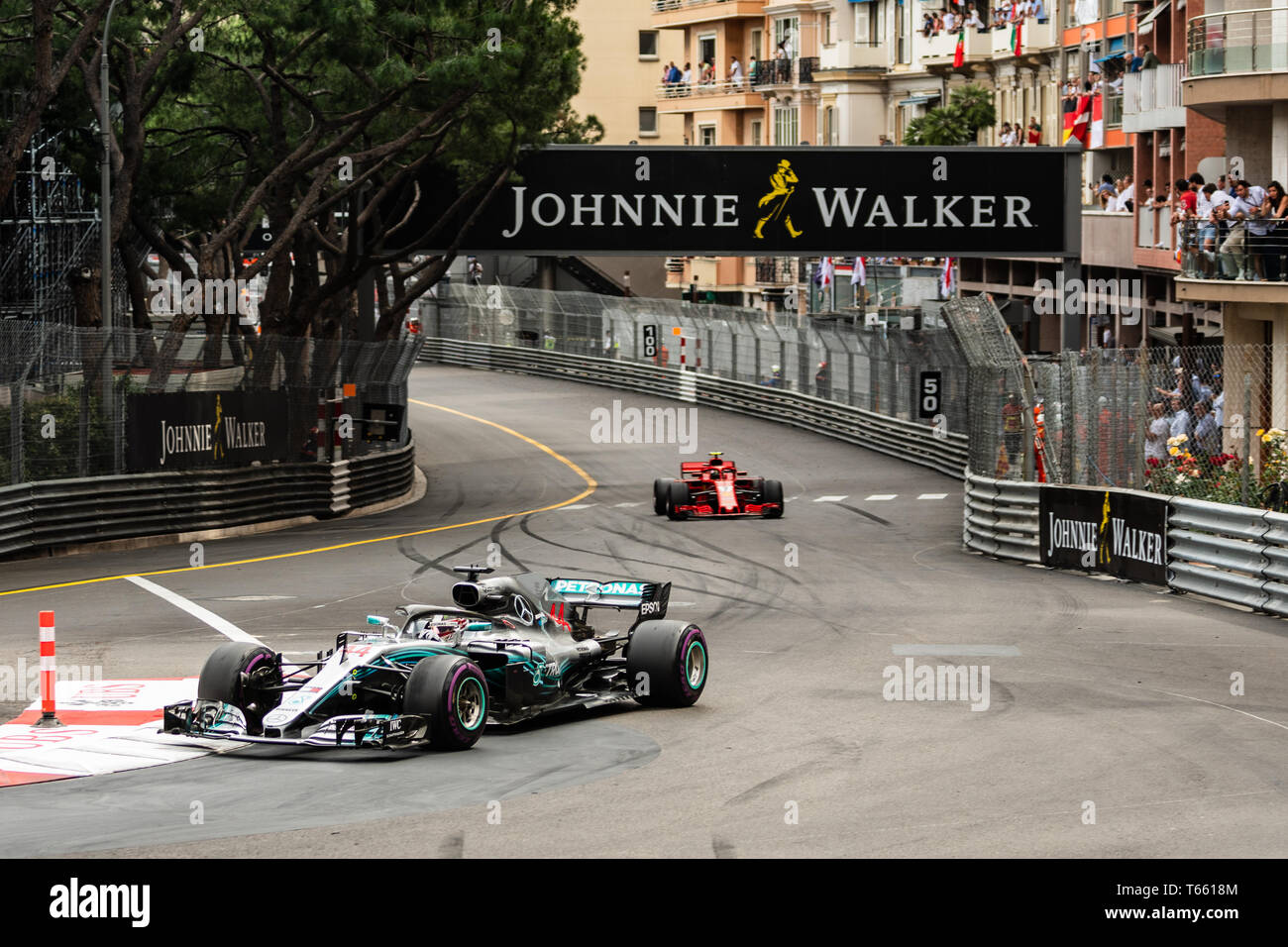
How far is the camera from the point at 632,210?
3922cm

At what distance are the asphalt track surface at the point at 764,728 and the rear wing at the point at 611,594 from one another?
0.89 m

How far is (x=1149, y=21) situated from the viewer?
43.8m

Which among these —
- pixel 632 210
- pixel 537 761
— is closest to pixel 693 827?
pixel 537 761

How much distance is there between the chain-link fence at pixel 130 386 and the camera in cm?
2647

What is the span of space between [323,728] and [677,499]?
1916 centimetres

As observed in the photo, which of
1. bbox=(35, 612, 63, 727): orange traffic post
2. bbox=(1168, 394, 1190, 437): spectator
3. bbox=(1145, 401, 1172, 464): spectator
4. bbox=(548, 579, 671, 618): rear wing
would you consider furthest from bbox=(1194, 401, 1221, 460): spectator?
bbox=(35, 612, 63, 727): orange traffic post

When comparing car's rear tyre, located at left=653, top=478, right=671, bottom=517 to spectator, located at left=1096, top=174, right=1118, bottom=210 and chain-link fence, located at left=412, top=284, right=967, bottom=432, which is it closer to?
chain-link fence, located at left=412, top=284, right=967, bottom=432

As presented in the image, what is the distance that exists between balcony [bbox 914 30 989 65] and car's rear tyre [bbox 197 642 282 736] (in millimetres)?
48462

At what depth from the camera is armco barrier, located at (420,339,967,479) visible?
141ft

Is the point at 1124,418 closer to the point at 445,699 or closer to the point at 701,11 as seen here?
the point at 445,699

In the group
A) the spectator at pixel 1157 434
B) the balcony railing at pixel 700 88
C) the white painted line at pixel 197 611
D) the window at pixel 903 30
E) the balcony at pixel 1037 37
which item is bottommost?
the white painted line at pixel 197 611

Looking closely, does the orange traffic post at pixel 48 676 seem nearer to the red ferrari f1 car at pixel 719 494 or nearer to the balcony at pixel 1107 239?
the red ferrari f1 car at pixel 719 494

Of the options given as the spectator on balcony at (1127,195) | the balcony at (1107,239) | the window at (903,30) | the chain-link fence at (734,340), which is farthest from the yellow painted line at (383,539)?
the window at (903,30)

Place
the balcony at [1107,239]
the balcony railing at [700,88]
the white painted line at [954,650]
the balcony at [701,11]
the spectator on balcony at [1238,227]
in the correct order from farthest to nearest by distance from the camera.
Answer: the balcony railing at [700,88], the balcony at [701,11], the balcony at [1107,239], the spectator on balcony at [1238,227], the white painted line at [954,650]
